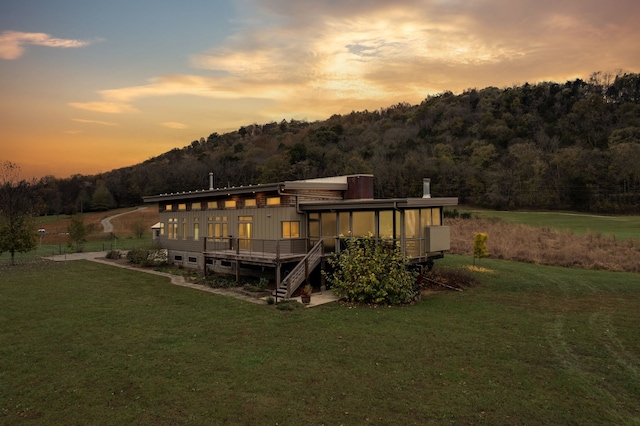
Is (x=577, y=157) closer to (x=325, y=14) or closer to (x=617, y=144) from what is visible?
(x=617, y=144)

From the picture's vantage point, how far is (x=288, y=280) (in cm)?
1703

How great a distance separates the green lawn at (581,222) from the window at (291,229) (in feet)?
109

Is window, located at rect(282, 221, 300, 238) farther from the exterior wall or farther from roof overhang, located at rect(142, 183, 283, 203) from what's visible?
roof overhang, located at rect(142, 183, 283, 203)

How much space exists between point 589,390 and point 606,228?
42922 millimetres

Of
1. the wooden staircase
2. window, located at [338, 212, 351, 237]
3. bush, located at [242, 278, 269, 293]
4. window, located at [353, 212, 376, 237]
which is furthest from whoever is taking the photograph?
window, located at [338, 212, 351, 237]

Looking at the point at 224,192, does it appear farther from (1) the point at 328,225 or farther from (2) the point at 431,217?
(2) the point at 431,217

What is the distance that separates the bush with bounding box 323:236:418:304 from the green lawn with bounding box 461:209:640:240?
104 ft

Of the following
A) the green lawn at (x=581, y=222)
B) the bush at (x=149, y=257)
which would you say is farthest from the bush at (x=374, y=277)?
the green lawn at (x=581, y=222)

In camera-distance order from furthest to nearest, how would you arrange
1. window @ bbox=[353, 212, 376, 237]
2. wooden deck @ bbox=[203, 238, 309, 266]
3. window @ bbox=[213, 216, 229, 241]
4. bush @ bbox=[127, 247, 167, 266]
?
bush @ bbox=[127, 247, 167, 266]
window @ bbox=[213, 216, 229, 241]
window @ bbox=[353, 212, 376, 237]
wooden deck @ bbox=[203, 238, 309, 266]

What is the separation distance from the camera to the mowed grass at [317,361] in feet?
24.7

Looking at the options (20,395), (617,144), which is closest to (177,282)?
(20,395)

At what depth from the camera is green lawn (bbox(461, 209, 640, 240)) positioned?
132 feet

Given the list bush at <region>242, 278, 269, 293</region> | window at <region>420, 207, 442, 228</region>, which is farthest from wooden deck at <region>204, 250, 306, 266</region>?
window at <region>420, 207, 442, 228</region>

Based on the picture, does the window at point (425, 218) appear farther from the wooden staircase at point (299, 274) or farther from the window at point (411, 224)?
the wooden staircase at point (299, 274)
